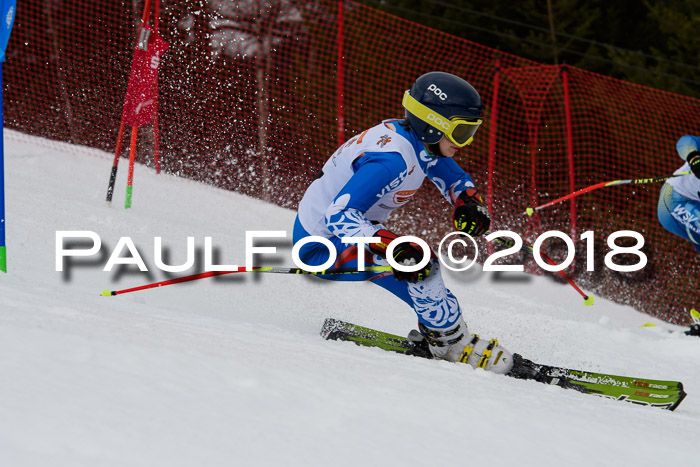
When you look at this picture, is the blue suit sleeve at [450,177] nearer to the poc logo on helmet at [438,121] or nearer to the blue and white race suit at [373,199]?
the blue and white race suit at [373,199]

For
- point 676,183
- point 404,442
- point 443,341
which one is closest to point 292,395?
point 404,442

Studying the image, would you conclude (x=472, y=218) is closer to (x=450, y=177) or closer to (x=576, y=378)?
Answer: (x=450, y=177)

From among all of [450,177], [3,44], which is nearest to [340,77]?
[450,177]

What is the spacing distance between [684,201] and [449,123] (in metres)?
3.21

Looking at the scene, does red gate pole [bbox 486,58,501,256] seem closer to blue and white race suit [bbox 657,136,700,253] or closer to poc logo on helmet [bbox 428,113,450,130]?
blue and white race suit [bbox 657,136,700,253]

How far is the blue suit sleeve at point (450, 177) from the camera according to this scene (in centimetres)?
360

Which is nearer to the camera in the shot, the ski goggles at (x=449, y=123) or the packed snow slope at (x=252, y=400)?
the packed snow slope at (x=252, y=400)

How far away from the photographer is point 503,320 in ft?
16.3

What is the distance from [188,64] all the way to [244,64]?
2.23 ft

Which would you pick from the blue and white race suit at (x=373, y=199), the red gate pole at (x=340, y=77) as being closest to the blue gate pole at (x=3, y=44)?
the blue and white race suit at (x=373, y=199)

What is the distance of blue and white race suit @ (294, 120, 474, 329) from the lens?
2.96m

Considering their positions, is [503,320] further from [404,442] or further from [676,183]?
[404,442]

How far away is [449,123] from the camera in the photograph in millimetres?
3178

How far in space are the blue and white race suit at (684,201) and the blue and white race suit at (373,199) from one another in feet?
8.43
